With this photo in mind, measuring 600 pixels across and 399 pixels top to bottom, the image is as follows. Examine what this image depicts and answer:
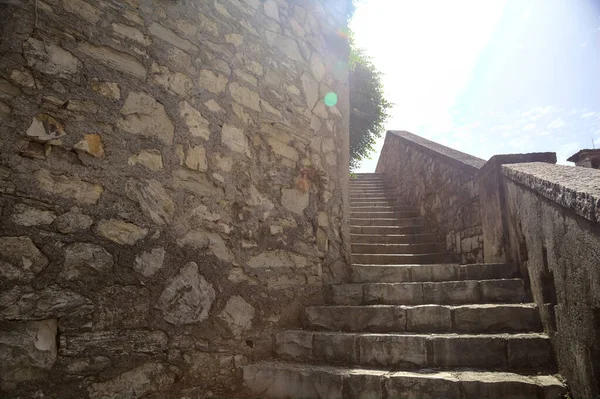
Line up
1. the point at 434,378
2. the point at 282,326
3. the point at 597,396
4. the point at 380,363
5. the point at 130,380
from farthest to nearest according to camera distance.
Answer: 1. the point at 282,326
2. the point at 380,363
3. the point at 434,378
4. the point at 130,380
5. the point at 597,396

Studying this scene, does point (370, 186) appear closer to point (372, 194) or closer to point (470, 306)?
point (372, 194)

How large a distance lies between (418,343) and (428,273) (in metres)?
0.95

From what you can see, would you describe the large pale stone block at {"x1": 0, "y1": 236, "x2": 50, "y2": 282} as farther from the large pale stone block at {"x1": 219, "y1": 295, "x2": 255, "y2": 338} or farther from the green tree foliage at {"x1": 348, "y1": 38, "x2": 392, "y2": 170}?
the green tree foliage at {"x1": 348, "y1": 38, "x2": 392, "y2": 170}

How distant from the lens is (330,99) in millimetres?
3459

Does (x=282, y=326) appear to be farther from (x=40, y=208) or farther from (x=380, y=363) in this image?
(x=40, y=208)

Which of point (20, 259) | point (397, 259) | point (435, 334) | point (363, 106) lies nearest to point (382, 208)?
point (397, 259)

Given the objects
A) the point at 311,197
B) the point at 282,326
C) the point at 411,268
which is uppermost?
the point at 311,197

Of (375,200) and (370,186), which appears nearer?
(375,200)

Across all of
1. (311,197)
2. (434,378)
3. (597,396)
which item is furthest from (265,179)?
(597,396)

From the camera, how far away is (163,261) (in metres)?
1.96

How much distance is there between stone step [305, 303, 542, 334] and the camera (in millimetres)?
2266

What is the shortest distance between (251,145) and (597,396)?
2.26m

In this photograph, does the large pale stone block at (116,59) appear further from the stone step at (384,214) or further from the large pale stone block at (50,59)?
the stone step at (384,214)

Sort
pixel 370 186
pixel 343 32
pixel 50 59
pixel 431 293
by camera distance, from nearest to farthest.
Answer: pixel 50 59 < pixel 431 293 < pixel 343 32 < pixel 370 186
